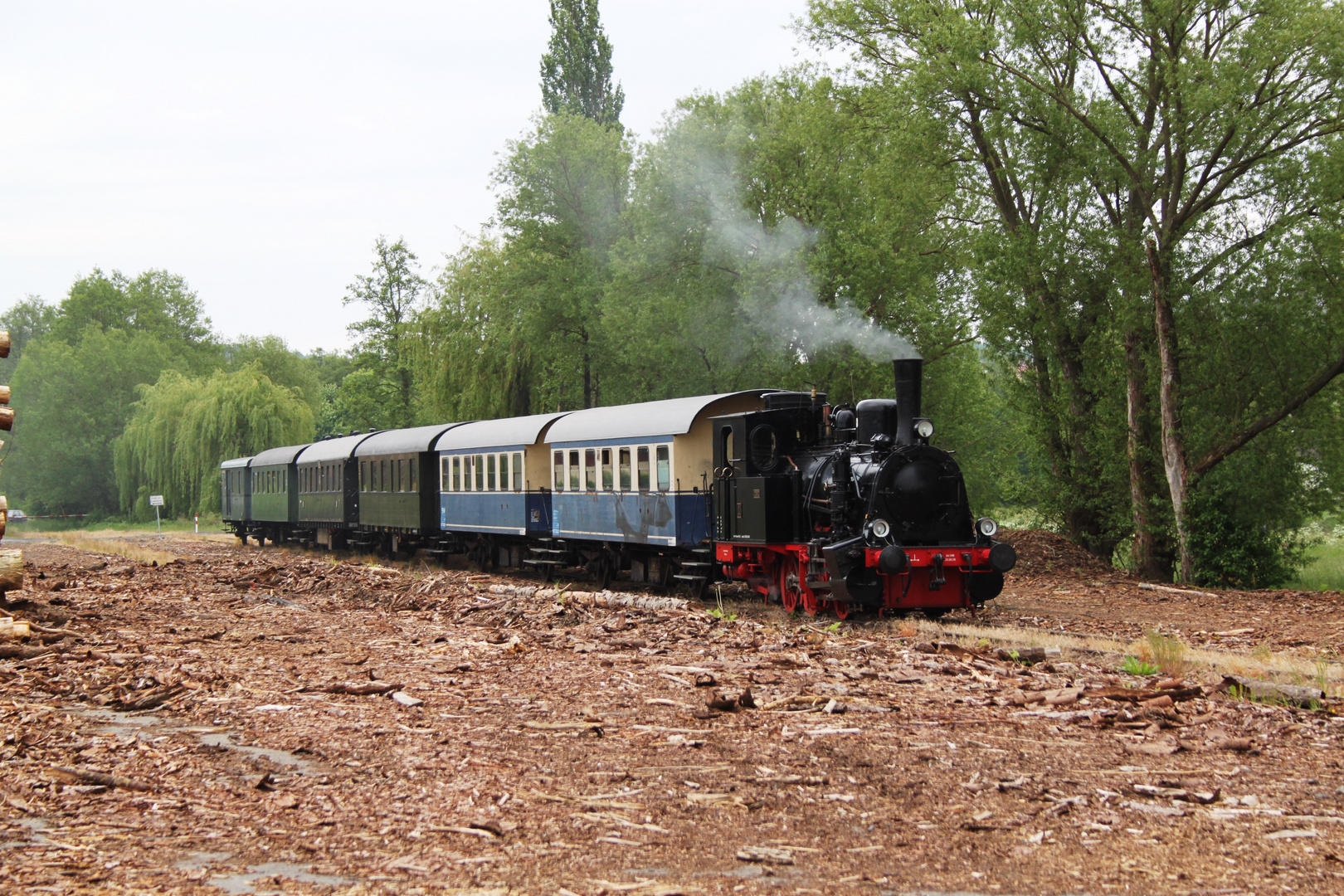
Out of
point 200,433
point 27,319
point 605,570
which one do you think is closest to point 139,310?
point 27,319

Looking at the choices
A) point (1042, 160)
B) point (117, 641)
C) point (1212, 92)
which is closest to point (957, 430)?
point (1042, 160)

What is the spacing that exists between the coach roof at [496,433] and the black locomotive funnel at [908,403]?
9292 mm

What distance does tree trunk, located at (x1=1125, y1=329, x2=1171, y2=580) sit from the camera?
22734 mm

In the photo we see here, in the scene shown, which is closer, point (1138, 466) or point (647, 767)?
point (647, 767)

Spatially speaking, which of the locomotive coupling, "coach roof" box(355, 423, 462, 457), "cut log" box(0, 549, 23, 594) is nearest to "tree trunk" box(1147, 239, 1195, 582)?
the locomotive coupling

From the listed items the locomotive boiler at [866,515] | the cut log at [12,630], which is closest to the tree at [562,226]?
the locomotive boiler at [866,515]

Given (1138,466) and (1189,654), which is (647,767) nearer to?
(1189,654)

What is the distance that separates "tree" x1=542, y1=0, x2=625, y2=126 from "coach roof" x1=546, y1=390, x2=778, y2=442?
32.2 m

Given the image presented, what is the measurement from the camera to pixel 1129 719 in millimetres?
7590

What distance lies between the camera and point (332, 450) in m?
32.9

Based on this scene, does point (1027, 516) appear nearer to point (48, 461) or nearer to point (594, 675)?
point (594, 675)

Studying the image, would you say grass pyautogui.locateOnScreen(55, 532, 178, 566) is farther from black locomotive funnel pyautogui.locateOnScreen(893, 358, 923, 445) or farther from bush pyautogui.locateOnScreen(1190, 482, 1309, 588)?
bush pyautogui.locateOnScreen(1190, 482, 1309, 588)

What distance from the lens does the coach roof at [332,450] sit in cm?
3168

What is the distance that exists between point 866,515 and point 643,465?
5322mm
